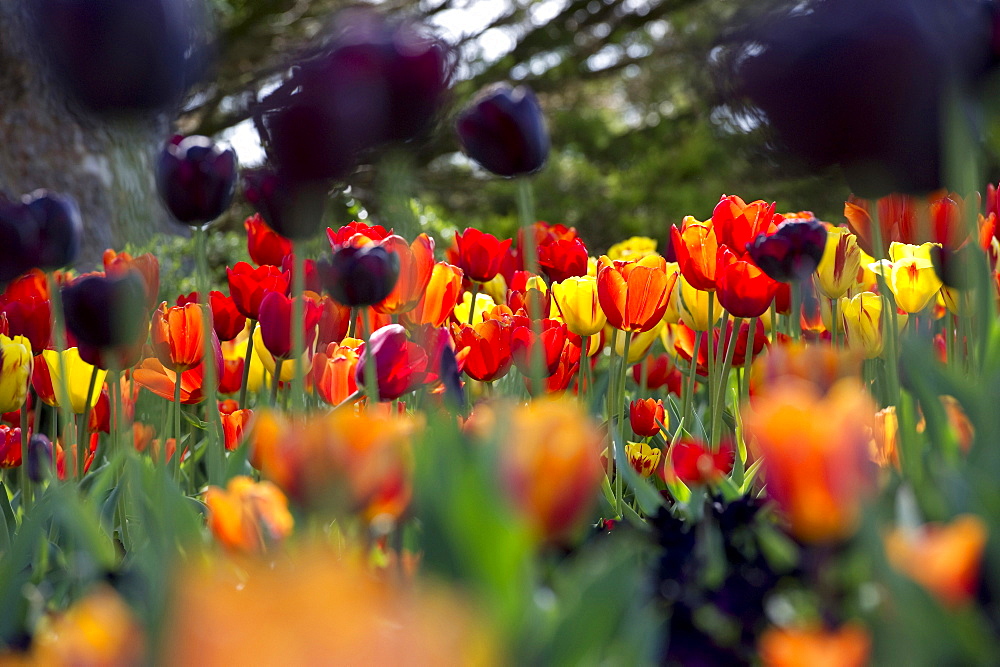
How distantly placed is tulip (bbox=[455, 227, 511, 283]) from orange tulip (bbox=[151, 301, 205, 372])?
0.52 m

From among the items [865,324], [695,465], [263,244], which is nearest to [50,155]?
[263,244]

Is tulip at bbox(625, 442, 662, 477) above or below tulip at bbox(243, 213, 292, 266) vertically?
below

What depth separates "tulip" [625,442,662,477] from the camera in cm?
117

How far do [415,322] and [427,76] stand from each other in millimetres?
521

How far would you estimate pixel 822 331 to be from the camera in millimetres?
1511

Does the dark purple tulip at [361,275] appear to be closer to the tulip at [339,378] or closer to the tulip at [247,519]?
the tulip at [339,378]

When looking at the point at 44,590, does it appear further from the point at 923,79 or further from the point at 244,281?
the point at 923,79

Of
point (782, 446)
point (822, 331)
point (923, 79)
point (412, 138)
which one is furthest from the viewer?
point (822, 331)

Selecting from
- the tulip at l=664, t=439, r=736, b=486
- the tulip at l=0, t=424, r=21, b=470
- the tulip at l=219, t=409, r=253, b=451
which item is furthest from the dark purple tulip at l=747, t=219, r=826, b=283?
the tulip at l=0, t=424, r=21, b=470

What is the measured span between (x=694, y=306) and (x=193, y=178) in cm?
78

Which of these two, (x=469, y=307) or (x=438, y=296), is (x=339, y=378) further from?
(x=469, y=307)

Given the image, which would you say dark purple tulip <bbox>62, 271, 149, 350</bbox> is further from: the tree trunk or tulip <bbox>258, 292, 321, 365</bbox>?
the tree trunk

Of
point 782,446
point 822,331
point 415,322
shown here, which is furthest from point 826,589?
point 822,331

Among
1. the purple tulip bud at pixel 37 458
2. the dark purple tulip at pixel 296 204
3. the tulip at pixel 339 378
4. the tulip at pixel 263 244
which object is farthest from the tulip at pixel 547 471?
the tulip at pixel 263 244
